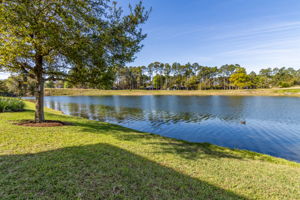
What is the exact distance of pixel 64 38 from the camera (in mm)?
6875

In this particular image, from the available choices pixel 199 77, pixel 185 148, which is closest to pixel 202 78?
pixel 199 77

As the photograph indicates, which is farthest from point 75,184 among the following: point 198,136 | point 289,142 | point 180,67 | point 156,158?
point 180,67

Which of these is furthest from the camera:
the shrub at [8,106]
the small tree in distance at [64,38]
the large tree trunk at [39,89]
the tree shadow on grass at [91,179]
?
the shrub at [8,106]

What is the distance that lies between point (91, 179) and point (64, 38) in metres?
6.52

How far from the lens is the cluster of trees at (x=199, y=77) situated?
84625 millimetres

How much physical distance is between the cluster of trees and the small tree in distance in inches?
3053

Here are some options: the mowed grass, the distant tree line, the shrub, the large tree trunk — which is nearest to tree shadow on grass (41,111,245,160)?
the mowed grass

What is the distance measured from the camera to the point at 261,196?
12.3ft

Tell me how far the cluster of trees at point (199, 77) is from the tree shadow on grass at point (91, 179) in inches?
3274

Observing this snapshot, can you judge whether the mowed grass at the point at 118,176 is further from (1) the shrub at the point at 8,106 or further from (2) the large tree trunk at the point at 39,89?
(1) the shrub at the point at 8,106

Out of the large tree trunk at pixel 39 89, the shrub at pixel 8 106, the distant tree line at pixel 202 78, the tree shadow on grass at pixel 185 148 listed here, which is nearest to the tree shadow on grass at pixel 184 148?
the tree shadow on grass at pixel 185 148

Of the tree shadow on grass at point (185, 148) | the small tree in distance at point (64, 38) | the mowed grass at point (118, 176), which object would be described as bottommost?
the tree shadow on grass at point (185, 148)

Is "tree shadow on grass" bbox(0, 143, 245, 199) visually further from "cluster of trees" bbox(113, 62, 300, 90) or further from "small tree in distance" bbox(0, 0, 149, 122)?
"cluster of trees" bbox(113, 62, 300, 90)

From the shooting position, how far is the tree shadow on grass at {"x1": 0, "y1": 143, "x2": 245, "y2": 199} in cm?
311
